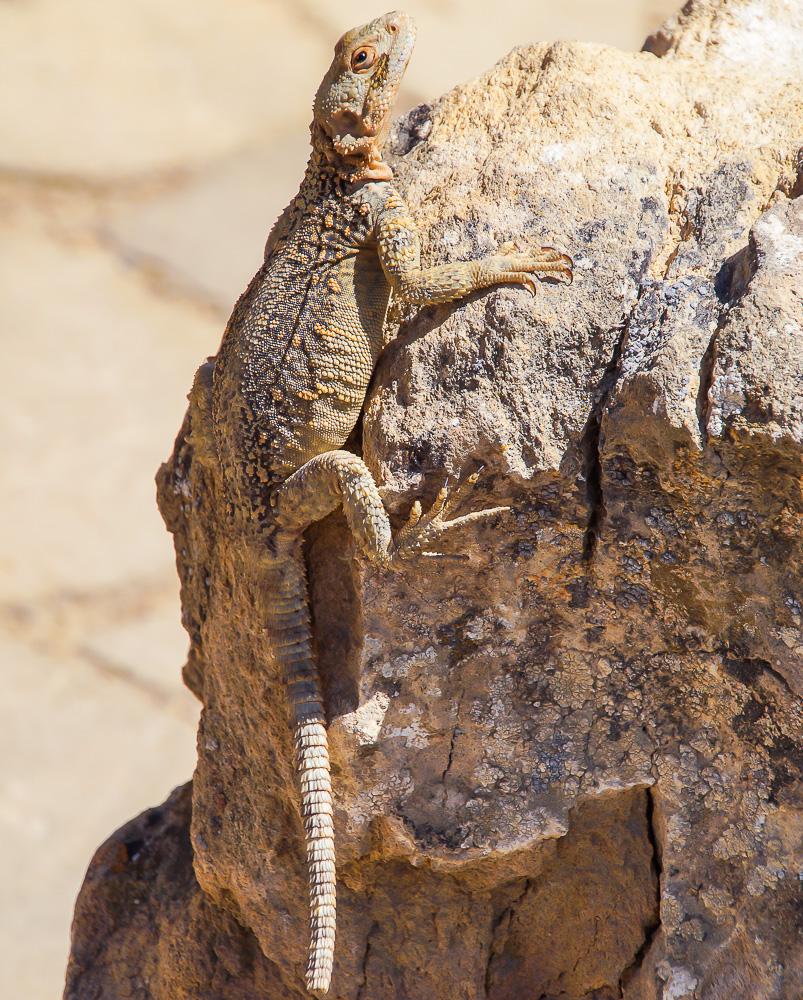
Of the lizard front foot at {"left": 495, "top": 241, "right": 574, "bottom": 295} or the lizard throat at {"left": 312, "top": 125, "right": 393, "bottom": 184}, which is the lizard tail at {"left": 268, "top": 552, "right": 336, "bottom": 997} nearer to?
the lizard front foot at {"left": 495, "top": 241, "right": 574, "bottom": 295}

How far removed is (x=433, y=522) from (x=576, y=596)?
14.3 inches

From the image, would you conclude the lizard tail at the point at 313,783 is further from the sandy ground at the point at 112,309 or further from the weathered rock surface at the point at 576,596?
the sandy ground at the point at 112,309

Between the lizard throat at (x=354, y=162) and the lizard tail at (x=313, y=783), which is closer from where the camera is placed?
the lizard tail at (x=313, y=783)

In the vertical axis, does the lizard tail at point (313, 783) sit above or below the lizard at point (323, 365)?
below

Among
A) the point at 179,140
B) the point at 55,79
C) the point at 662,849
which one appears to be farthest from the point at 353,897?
the point at 55,79

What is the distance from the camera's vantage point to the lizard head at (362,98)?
10.3ft

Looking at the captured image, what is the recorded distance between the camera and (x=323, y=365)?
2.88m

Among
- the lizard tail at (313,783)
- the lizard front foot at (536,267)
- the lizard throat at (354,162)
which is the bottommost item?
the lizard tail at (313,783)

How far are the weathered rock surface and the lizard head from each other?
0.11 meters

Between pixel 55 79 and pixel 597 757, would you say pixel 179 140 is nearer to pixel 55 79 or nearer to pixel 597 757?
pixel 55 79

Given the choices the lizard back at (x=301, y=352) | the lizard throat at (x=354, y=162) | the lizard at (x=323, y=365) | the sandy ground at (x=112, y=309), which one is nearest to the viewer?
the lizard at (x=323, y=365)

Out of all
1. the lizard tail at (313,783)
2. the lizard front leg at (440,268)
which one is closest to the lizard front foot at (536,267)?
the lizard front leg at (440,268)

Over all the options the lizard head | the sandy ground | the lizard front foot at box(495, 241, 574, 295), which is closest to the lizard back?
the lizard head

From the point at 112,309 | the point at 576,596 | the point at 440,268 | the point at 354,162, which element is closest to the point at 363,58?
the point at 354,162
